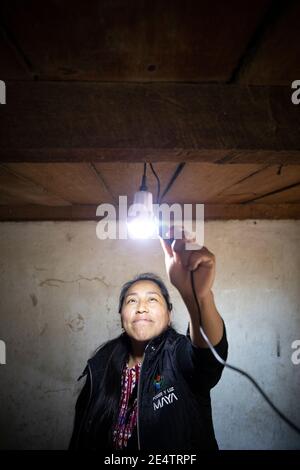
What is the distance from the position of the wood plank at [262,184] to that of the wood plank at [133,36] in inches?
30.0

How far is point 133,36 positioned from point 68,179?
39.1 inches

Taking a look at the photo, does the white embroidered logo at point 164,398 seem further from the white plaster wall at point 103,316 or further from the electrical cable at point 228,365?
the white plaster wall at point 103,316

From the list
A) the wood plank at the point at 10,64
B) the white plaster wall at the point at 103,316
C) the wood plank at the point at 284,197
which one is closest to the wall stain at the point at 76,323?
the white plaster wall at the point at 103,316

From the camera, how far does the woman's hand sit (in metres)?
1.00

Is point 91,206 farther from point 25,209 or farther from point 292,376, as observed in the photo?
point 292,376

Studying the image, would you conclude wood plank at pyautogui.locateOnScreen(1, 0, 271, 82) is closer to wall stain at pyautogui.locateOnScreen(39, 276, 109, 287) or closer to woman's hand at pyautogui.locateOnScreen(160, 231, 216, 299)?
woman's hand at pyautogui.locateOnScreen(160, 231, 216, 299)

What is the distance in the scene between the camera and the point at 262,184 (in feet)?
5.21

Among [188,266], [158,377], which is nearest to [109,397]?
[158,377]

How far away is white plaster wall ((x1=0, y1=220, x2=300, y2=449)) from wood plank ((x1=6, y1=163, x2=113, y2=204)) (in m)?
0.58

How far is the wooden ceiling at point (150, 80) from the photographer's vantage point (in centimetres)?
52

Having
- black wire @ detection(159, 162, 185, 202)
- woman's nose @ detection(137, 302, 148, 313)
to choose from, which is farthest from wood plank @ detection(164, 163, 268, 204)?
woman's nose @ detection(137, 302, 148, 313)

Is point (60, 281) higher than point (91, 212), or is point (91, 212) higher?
point (91, 212)

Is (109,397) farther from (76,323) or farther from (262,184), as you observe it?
(262,184)

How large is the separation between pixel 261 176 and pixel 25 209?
5.75ft
